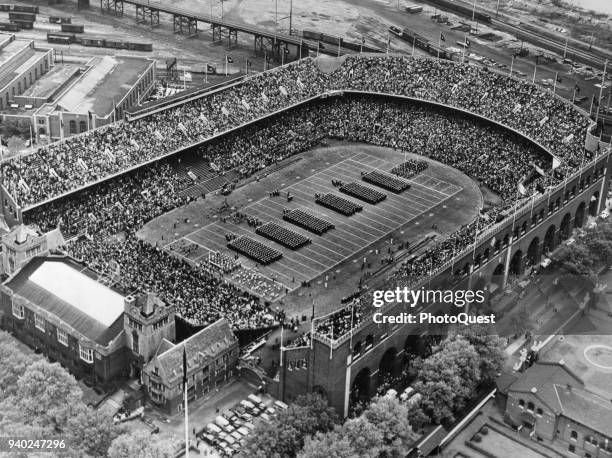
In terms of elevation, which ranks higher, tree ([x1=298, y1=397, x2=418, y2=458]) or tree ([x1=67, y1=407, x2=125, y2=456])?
tree ([x1=298, y1=397, x2=418, y2=458])

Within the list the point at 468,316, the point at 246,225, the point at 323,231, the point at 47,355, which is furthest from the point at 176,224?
the point at 468,316

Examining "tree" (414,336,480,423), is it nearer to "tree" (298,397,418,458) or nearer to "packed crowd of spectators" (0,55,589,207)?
"tree" (298,397,418,458)

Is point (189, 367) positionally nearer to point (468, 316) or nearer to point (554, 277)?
point (468, 316)

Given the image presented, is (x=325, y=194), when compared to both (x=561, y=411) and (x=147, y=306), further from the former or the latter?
(x=561, y=411)

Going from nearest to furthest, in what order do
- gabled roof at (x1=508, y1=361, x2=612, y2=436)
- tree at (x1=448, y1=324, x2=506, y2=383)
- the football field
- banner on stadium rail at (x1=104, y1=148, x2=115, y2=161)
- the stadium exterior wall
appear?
gabled roof at (x1=508, y1=361, x2=612, y2=436), the stadium exterior wall, tree at (x1=448, y1=324, x2=506, y2=383), the football field, banner on stadium rail at (x1=104, y1=148, x2=115, y2=161)

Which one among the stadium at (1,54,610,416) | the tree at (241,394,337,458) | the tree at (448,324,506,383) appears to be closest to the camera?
the tree at (241,394,337,458)

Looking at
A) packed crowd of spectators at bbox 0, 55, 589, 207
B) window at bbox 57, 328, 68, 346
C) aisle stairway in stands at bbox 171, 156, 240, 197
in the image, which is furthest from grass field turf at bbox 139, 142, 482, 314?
window at bbox 57, 328, 68, 346
